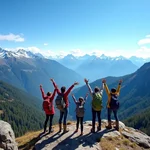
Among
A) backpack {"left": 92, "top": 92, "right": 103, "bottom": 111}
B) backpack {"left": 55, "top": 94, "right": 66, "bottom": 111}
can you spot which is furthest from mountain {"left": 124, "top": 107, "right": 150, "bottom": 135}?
backpack {"left": 55, "top": 94, "right": 66, "bottom": 111}

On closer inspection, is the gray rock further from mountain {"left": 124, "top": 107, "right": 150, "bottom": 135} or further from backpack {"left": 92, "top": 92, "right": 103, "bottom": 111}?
mountain {"left": 124, "top": 107, "right": 150, "bottom": 135}

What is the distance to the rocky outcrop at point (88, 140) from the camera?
1794 cm

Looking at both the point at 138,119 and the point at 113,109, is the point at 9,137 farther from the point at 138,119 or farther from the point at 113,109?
the point at 138,119

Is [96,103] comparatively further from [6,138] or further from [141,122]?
[141,122]

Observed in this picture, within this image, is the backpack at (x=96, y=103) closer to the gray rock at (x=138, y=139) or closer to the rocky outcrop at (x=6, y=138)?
the gray rock at (x=138, y=139)

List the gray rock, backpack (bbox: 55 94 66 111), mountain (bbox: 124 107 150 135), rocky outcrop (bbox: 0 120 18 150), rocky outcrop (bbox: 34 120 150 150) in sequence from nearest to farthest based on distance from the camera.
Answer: rocky outcrop (bbox: 0 120 18 150)
rocky outcrop (bbox: 34 120 150 150)
backpack (bbox: 55 94 66 111)
the gray rock
mountain (bbox: 124 107 150 135)

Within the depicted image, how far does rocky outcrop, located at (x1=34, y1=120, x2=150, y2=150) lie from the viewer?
17938 mm

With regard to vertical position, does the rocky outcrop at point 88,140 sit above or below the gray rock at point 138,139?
above

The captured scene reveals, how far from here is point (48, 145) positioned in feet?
59.7

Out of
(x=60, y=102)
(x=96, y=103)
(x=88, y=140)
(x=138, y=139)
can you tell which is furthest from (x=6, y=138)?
(x=138, y=139)

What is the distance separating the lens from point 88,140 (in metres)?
18.7

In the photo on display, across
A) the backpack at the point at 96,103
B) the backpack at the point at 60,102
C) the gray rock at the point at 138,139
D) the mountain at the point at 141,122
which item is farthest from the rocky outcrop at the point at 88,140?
the mountain at the point at 141,122

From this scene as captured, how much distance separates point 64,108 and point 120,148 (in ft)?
18.3

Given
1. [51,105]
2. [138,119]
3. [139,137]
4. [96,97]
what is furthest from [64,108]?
[138,119]
